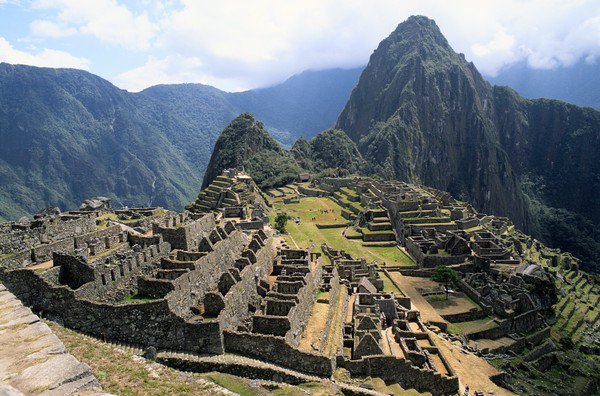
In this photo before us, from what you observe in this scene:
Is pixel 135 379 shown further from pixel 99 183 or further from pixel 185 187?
pixel 185 187

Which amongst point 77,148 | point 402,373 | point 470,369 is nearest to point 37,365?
point 402,373

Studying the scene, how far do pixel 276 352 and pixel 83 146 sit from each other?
291ft

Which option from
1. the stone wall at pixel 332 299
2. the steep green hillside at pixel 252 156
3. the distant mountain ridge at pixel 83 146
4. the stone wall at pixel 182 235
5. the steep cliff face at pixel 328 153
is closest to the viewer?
the stone wall at pixel 332 299

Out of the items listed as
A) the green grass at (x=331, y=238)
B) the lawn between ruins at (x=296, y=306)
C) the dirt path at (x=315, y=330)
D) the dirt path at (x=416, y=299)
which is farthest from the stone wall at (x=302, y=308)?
the green grass at (x=331, y=238)

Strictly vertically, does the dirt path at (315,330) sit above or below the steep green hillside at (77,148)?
below

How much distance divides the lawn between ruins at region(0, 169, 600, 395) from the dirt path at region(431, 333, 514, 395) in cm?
13

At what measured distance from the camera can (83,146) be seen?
9394 centimetres

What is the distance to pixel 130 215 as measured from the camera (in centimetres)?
3859

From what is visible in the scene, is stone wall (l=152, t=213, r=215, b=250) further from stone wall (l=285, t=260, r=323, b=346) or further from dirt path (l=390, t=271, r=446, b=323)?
dirt path (l=390, t=271, r=446, b=323)

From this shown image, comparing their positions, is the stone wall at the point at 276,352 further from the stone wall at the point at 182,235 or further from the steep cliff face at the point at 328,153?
the steep cliff face at the point at 328,153

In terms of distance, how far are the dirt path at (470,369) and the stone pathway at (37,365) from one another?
75.3 ft

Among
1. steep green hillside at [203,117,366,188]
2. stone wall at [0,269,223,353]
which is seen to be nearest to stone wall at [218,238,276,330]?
stone wall at [0,269,223,353]

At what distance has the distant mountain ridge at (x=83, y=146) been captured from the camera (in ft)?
258

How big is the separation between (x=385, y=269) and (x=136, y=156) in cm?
7596
